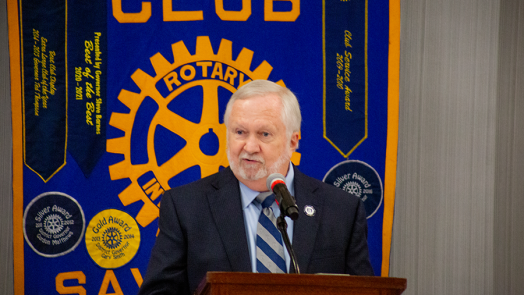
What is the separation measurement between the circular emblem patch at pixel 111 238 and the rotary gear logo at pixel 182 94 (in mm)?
143

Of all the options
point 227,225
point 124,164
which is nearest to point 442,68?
point 227,225

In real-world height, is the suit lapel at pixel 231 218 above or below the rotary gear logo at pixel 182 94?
below

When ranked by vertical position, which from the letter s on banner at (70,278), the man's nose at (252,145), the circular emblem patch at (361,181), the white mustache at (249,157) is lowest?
the letter s on banner at (70,278)

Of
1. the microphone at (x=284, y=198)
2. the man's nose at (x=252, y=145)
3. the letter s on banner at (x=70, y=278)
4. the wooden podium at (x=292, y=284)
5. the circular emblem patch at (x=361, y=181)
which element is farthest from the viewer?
the circular emblem patch at (x=361, y=181)

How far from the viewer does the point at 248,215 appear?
6.68 feet

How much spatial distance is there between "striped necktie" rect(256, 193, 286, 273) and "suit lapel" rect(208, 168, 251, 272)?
0.19 ft

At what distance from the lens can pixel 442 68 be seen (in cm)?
300

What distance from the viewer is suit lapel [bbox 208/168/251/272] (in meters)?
1.88

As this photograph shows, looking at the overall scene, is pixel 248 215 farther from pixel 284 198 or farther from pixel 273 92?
pixel 284 198

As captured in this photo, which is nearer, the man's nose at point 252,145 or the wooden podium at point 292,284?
the wooden podium at point 292,284

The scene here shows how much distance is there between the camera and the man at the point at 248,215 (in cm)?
190

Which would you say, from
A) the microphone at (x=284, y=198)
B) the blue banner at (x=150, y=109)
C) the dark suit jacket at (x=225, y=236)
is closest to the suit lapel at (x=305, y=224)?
the dark suit jacket at (x=225, y=236)

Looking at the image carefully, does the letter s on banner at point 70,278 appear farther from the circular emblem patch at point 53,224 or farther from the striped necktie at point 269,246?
the striped necktie at point 269,246

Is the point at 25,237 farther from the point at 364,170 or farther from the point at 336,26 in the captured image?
the point at 336,26
